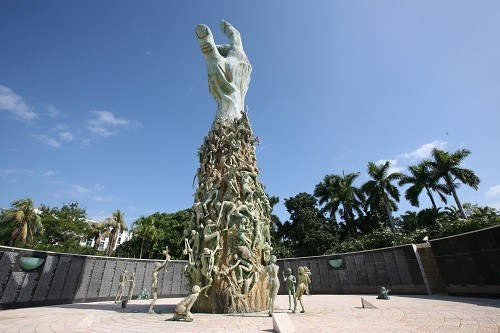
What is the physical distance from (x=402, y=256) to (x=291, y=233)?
19105 mm

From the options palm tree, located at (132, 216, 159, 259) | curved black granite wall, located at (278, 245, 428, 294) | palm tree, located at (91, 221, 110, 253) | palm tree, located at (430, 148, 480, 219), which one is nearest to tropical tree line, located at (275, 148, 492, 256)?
palm tree, located at (430, 148, 480, 219)

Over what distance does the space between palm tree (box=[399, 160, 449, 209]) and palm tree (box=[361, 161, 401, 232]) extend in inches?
50.9

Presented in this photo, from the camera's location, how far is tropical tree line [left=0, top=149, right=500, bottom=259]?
1101 inches

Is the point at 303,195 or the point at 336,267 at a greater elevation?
the point at 303,195

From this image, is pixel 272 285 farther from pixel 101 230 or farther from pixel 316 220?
pixel 101 230

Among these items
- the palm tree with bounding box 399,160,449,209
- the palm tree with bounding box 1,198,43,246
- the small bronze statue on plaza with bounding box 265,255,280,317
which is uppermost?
the palm tree with bounding box 399,160,449,209

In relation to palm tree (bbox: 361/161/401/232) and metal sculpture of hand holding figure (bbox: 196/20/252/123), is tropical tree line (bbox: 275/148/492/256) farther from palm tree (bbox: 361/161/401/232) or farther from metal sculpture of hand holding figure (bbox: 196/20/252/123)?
metal sculpture of hand holding figure (bbox: 196/20/252/123)

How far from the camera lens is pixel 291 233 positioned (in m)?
33.9

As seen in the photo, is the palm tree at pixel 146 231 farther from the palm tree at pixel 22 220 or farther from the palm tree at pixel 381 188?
the palm tree at pixel 381 188

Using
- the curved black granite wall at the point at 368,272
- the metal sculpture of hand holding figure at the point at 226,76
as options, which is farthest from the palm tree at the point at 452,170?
→ the metal sculpture of hand holding figure at the point at 226,76

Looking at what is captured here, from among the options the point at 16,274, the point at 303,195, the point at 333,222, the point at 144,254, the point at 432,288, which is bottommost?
the point at 432,288

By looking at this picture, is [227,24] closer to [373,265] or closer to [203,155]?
[203,155]

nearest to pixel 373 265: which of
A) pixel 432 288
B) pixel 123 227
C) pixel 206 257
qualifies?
pixel 432 288

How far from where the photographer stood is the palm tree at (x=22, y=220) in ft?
85.8
